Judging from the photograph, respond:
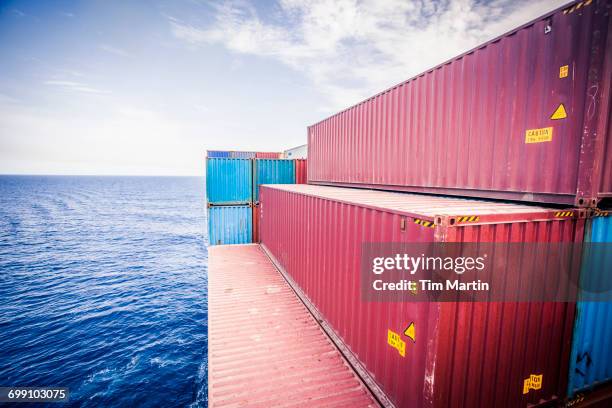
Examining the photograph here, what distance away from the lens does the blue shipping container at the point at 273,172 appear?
16.5 metres

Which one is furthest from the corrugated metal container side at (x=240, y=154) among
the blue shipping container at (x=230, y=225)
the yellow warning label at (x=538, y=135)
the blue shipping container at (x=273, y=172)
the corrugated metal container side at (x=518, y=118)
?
the yellow warning label at (x=538, y=135)

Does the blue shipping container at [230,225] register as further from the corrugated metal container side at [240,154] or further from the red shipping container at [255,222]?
the corrugated metal container side at [240,154]

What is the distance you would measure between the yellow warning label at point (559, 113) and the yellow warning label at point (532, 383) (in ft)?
13.3

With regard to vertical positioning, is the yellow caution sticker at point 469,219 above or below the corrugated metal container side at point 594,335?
above

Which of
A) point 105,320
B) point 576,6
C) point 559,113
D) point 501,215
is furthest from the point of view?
point 105,320

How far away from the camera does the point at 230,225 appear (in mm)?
16125

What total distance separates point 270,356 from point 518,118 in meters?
A: 6.80

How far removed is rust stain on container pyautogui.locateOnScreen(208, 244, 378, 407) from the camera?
494cm

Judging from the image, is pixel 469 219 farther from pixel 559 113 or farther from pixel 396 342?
pixel 559 113

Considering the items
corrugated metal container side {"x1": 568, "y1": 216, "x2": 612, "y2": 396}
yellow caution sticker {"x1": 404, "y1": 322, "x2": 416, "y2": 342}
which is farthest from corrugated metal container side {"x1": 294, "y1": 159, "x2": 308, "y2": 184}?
corrugated metal container side {"x1": 568, "y1": 216, "x2": 612, "y2": 396}

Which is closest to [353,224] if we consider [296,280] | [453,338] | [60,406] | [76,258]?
[453,338]

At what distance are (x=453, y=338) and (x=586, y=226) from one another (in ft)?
9.37

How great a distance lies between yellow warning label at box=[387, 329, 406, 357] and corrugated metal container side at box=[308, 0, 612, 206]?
3353mm

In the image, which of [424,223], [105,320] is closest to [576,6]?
[424,223]
